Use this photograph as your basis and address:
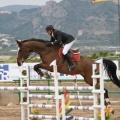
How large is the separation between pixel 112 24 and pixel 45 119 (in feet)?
349

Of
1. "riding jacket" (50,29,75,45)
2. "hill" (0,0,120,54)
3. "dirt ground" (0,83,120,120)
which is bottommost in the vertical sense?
"dirt ground" (0,83,120,120)

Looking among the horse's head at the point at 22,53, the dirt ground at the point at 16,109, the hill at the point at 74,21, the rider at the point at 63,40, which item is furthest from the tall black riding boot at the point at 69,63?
the hill at the point at 74,21

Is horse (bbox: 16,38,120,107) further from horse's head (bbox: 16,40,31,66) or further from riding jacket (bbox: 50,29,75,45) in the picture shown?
riding jacket (bbox: 50,29,75,45)

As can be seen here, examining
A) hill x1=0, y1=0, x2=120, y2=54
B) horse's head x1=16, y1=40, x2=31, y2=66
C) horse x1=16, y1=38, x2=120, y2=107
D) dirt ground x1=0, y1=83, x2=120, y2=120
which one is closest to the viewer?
dirt ground x1=0, y1=83, x2=120, y2=120

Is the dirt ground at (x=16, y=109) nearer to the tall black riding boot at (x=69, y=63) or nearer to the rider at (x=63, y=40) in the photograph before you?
the tall black riding boot at (x=69, y=63)

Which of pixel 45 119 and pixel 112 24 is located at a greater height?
pixel 112 24

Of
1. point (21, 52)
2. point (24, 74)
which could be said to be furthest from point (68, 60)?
point (24, 74)

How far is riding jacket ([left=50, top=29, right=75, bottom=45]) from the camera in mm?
14219

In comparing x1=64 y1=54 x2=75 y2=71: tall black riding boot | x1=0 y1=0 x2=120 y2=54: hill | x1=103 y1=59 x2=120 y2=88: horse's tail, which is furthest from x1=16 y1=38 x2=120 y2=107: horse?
x1=0 y1=0 x2=120 y2=54: hill

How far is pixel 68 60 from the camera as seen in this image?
48.3 feet

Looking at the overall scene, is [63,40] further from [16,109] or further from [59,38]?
[16,109]

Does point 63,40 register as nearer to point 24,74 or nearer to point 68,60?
point 68,60

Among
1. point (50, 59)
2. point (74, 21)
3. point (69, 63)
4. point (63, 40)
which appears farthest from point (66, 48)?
point (74, 21)

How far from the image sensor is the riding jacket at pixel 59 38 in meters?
14.2
